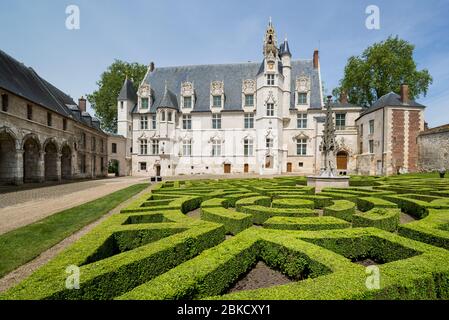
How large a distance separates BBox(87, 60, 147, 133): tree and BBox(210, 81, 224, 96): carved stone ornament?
15814mm

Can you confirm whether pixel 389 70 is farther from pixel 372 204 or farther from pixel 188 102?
pixel 372 204

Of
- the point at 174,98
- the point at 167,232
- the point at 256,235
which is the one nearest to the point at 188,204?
the point at 167,232

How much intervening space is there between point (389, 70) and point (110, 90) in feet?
163

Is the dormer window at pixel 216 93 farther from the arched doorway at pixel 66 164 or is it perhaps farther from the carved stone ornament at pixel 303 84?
the arched doorway at pixel 66 164

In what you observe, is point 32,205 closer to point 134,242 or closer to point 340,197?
point 134,242

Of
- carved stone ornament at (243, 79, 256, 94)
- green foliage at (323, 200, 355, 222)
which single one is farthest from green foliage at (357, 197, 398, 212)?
carved stone ornament at (243, 79, 256, 94)

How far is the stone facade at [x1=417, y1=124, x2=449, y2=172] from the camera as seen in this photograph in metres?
27.2

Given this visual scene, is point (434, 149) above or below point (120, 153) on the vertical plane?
above

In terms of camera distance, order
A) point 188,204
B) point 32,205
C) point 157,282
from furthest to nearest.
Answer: point 32,205, point 188,204, point 157,282

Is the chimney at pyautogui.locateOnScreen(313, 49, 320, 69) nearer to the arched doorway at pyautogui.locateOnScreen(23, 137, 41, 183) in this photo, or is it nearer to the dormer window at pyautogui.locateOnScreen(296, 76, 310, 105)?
the dormer window at pyautogui.locateOnScreen(296, 76, 310, 105)

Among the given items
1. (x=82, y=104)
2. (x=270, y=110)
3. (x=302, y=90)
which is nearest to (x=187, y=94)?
(x=270, y=110)

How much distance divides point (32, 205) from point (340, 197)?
14776 mm

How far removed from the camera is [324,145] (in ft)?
61.6

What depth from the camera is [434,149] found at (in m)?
27.9
